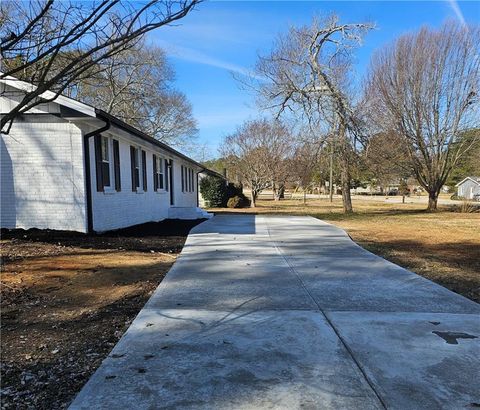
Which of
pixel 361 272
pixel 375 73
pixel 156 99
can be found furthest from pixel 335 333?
pixel 156 99

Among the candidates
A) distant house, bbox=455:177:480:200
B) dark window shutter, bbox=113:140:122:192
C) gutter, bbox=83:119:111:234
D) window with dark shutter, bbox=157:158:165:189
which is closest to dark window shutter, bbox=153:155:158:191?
window with dark shutter, bbox=157:158:165:189

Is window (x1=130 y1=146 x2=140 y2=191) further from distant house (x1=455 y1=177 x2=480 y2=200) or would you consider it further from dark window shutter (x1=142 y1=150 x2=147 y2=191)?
distant house (x1=455 y1=177 x2=480 y2=200)

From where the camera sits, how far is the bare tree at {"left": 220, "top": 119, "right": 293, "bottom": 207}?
37.4m

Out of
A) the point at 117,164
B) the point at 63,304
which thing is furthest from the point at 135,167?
the point at 63,304

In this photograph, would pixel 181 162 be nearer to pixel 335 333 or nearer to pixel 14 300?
pixel 14 300

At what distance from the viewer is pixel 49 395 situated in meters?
2.85

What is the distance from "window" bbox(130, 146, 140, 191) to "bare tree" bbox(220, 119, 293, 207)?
2150 cm

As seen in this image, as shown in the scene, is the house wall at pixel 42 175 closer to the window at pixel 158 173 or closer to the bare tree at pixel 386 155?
the window at pixel 158 173

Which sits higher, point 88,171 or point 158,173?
point 158,173

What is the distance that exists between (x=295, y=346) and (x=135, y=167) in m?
12.3

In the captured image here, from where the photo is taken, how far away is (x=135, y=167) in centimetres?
1490

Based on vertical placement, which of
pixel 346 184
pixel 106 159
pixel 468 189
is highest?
pixel 106 159

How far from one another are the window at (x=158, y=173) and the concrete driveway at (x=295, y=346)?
11794 millimetres

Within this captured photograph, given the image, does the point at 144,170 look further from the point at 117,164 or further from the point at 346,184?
the point at 346,184
